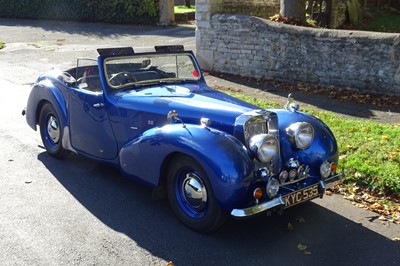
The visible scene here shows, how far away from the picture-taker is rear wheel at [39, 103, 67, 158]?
19.6ft

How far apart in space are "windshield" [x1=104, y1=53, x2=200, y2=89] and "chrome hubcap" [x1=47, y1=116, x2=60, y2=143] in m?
1.30

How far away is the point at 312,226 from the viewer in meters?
4.37

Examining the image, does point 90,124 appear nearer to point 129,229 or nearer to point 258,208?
point 129,229

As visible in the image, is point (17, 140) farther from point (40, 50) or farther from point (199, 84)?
point (40, 50)

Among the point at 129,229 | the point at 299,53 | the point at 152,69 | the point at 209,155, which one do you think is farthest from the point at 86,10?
the point at 209,155

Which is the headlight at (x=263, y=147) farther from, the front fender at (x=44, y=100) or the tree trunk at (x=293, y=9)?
the tree trunk at (x=293, y=9)

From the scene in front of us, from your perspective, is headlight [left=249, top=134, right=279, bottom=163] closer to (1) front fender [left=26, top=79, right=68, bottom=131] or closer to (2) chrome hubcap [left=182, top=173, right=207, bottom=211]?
(2) chrome hubcap [left=182, top=173, right=207, bottom=211]

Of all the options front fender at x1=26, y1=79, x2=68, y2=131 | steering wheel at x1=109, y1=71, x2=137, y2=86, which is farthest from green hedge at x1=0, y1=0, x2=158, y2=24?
steering wheel at x1=109, y1=71, x2=137, y2=86

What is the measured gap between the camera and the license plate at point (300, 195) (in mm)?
3943

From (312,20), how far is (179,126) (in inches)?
555

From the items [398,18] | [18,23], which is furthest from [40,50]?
[398,18]

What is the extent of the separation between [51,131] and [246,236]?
327 centimetres

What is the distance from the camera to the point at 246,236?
416 cm

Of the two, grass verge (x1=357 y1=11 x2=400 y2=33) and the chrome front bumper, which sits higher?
grass verge (x1=357 y1=11 x2=400 y2=33)
